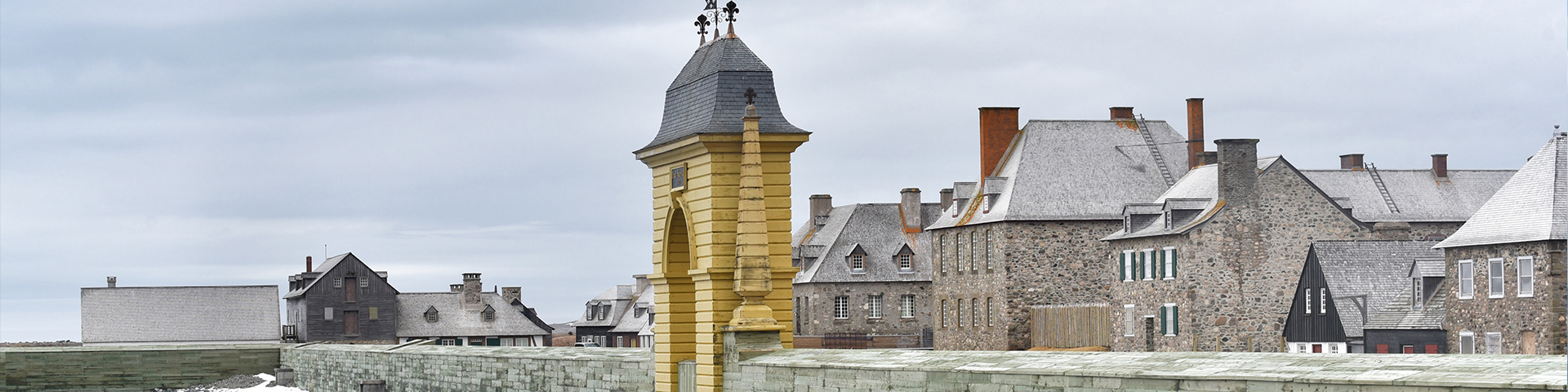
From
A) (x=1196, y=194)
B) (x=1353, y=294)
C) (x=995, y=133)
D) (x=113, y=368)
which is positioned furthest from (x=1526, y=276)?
(x=113, y=368)

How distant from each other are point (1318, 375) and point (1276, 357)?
128 centimetres

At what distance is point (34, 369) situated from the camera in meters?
51.9

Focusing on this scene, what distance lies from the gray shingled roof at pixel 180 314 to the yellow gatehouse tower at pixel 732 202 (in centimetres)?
5787

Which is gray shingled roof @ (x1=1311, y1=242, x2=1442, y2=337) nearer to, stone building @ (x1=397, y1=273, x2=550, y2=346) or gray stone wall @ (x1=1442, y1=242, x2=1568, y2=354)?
gray stone wall @ (x1=1442, y1=242, x2=1568, y2=354)

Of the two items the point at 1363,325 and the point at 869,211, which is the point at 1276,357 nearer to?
the point at 1363,325

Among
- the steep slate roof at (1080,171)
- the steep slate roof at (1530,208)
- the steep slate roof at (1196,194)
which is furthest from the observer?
the steep slate roof at (1080,171)

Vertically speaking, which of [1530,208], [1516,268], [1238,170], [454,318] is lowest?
[454,318]

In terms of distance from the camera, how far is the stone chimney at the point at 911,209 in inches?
2859

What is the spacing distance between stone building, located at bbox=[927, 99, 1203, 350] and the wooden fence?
58 centimetres

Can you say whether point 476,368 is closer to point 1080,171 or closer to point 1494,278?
point 1494,278

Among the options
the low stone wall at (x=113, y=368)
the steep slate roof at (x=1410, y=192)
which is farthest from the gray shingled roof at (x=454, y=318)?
the steep slate roof at (x=1410, y=192)

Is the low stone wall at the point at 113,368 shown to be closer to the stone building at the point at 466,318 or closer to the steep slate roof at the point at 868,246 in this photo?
the steep slate roof at the point at 868,246

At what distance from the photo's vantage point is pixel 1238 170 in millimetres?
47250

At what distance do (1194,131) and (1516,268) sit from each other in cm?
2081
